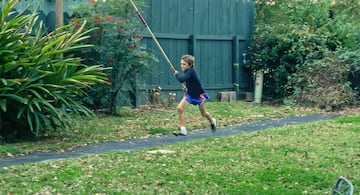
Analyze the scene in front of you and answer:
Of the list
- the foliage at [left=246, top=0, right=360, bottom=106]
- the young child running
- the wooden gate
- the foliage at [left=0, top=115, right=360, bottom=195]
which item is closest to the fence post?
the wooden gate

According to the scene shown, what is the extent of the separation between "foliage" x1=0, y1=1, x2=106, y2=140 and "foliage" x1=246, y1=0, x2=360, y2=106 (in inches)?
284

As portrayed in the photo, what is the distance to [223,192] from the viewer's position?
6.68m

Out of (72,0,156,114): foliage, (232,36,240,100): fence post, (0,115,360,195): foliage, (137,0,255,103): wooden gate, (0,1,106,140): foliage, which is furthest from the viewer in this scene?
(232,36,240,100): fence post

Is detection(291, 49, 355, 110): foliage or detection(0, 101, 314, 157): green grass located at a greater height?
detection(291, 49, 355, 110): foliage

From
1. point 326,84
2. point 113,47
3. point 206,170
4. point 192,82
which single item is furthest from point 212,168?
point 326,84

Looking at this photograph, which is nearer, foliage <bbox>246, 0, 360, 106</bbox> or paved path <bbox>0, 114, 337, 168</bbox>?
paved path <bbox>0, 114, 337, 168</bbox>

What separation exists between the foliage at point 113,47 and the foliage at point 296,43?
4.53 m

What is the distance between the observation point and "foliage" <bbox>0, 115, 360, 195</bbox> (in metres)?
6.76

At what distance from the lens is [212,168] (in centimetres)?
779

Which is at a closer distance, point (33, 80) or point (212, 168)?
point (212, 168)

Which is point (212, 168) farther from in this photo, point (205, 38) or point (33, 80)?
point (205, 38)

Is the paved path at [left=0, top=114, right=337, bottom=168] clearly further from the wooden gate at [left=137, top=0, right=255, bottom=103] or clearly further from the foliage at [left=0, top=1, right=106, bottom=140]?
the wooden gate at [left=137, top=0, right=255, bottom=103]

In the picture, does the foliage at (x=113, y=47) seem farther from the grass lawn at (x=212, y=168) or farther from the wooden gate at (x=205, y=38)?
the grass lawn at (x=212, y=168)

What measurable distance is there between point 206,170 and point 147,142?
256cm
